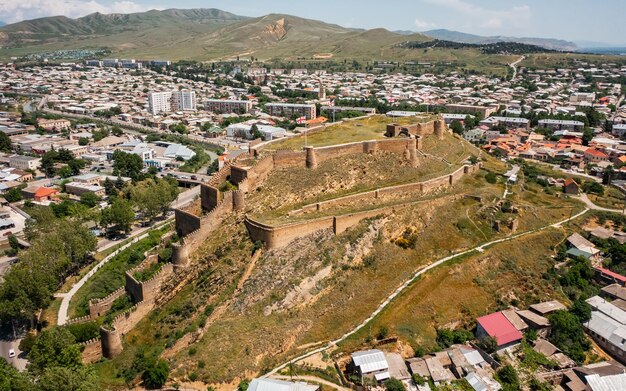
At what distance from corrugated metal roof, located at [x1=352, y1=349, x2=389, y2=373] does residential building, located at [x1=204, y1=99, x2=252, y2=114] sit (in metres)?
92.7

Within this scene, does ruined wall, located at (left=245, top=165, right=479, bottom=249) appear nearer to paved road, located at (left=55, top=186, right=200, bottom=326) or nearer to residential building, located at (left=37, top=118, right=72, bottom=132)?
paved road, located at (left=55, top=186, right=200, bottom=326)

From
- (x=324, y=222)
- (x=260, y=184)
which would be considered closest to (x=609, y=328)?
(x=324, y=222)

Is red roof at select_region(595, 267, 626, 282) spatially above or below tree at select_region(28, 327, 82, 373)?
above

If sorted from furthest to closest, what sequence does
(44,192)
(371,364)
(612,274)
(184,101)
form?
(184,101), (44,192), (612,274), (371,364)

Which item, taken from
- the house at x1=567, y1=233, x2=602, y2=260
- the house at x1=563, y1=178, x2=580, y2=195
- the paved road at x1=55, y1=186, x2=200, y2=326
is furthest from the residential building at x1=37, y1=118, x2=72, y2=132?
the house at x1=567, y1=233, x2=602, y2=260

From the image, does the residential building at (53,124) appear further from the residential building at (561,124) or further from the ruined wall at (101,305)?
the residential building at (561,124)

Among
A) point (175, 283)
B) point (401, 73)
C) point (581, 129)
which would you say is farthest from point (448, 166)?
point (401, 73)

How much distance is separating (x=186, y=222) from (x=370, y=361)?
54.4ft

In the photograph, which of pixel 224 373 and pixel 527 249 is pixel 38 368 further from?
pixel 527 249

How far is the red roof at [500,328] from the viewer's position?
96.4 ft

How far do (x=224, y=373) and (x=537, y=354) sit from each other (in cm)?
1830

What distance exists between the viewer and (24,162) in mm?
71500

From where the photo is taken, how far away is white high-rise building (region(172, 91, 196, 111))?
12206 cm

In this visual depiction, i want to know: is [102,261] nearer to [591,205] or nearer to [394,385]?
[394,385]
